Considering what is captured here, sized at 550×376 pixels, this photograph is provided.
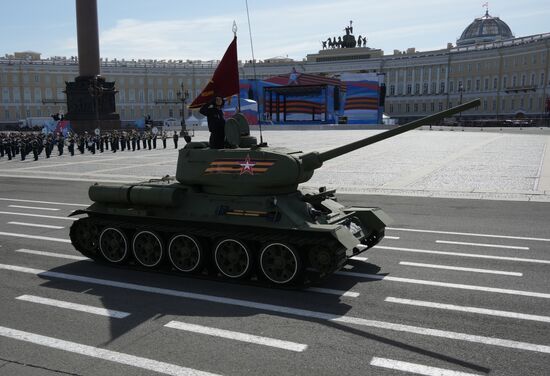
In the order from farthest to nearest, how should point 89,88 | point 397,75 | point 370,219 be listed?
point 397,75 < point 89,88 < point 370,219

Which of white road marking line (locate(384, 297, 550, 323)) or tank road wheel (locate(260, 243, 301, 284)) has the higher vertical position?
tank road wheel (locate(260, 243, 301, 284))

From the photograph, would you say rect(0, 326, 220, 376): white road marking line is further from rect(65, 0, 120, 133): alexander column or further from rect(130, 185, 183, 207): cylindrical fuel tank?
rect(65, 0, 120, 133): alexander column

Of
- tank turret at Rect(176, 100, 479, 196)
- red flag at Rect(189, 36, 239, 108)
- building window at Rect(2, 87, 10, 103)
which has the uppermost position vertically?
building window at Rect(2, 87, 10, 103)

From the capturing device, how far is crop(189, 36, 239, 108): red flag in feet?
32.7

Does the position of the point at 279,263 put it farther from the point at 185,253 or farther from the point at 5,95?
the point at 5,95

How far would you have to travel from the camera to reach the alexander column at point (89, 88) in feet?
162

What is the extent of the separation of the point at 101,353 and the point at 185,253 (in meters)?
3.25

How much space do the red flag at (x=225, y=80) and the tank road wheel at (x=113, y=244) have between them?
2.98 meters

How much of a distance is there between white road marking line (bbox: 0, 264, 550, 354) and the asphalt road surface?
0.02 m

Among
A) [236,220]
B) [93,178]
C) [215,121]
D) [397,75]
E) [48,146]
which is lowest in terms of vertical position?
[93,178]

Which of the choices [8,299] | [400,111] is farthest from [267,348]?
[400,111]

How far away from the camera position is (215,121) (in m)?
10.2

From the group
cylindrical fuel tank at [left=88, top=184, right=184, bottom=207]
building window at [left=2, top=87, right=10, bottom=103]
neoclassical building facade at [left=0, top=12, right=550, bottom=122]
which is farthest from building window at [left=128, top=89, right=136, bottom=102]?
cylindrical fuel tank at [left=88, top=184, right=184, bottom=207]

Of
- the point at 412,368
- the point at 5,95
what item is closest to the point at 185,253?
the point at 412,368
